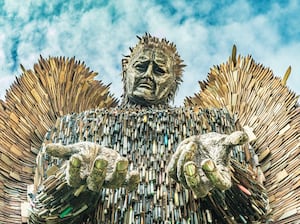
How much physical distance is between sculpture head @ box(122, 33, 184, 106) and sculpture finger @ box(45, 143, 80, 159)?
49.2 inches

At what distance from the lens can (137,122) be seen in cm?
455

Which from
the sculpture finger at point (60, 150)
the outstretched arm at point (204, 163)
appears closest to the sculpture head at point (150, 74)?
the outstretched arm at point (204, 163)

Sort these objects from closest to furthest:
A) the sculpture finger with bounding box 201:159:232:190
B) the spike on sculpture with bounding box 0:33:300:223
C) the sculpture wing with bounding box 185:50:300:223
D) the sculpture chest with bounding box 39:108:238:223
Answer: the sculpture finger with bounding box 201:159:232:190
the spike on sculpture with bounding box 0:33:300:223
the sculpture chest with bounding box 39:108:238:223
the sculpture wing with bounding box 185:50:300:223

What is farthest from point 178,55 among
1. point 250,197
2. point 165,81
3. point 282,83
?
point 250,197

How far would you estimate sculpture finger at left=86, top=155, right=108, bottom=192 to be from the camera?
353 centimetres

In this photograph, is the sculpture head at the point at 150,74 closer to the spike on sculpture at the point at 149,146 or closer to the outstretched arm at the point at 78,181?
the spike on sculpture at the point at 149,146

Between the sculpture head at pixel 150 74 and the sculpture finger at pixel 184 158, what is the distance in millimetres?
1335

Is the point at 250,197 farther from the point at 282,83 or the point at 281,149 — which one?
the point at 282,83

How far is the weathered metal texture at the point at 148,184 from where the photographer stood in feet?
12.9

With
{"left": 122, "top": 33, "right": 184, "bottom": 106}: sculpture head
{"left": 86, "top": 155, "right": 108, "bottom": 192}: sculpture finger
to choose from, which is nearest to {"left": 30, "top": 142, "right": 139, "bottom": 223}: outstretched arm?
{"left": 86, "top": 155, "right": 108, "bottom": 192}: sculpture finger

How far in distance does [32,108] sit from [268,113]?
1.58m

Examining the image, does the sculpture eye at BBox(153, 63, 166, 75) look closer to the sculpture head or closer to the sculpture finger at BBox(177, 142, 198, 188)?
the sculpture head

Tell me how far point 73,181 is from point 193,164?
59 cm

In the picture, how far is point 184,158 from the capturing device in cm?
361
